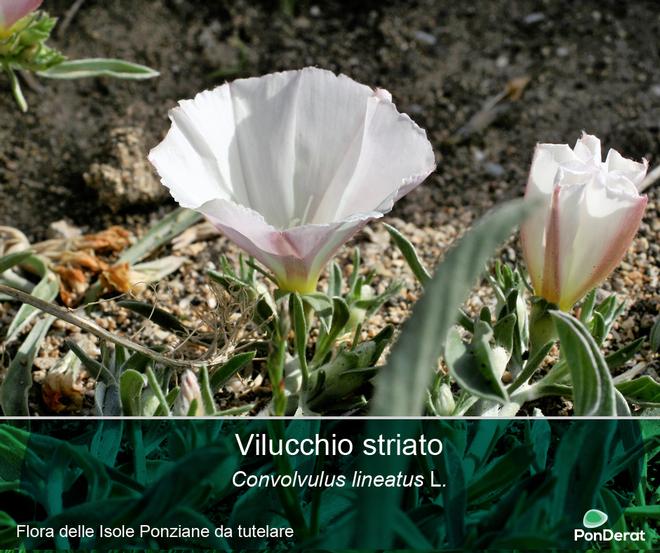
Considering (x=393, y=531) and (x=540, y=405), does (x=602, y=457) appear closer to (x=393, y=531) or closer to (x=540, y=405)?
(x=393, y=531)

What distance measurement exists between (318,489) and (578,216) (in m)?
0.39

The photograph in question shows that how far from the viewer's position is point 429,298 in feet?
2.15

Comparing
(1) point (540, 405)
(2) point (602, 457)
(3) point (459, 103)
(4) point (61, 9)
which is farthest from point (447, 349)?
(4) point (61, 9)

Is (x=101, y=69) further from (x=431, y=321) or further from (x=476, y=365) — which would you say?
(x=431, y=321)

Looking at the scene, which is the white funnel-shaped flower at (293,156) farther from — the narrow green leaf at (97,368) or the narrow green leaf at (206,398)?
the narrow green leaf at (97,368)

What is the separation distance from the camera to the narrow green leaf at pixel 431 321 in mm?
623

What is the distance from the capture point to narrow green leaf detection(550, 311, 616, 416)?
0.95m

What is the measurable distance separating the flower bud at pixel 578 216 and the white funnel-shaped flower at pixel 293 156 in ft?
0.44

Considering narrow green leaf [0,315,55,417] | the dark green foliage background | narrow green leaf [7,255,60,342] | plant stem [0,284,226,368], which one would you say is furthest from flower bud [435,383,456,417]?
narrow green leaf [7,255,60,342]

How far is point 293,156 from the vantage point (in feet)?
3.84

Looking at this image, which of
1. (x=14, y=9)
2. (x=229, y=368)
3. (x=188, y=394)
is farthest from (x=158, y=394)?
(x=14, y=9)

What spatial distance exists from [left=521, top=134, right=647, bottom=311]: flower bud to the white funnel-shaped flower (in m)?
0.13

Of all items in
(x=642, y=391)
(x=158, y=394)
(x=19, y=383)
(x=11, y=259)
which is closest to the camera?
(x=158, y=394)

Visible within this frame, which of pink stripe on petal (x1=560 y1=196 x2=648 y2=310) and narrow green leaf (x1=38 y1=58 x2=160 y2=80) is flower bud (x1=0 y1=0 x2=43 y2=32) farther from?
pink stripe on petal (x1=560 y1=196 x2=648 y2=310)
